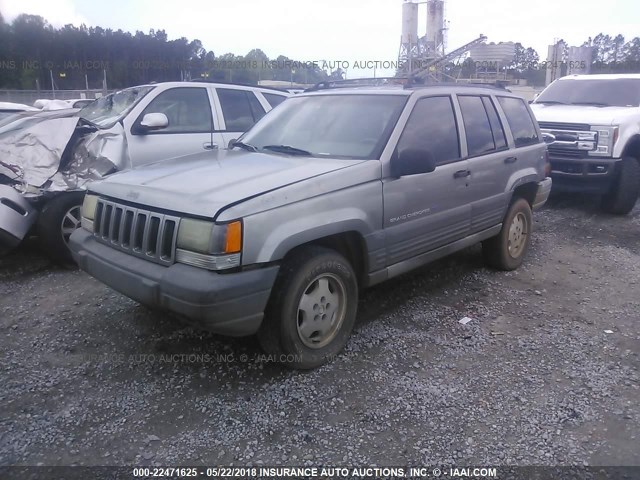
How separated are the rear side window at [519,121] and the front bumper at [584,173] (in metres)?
2.46

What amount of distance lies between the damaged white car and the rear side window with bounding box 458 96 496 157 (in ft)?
9.81

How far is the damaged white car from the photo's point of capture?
500 cm

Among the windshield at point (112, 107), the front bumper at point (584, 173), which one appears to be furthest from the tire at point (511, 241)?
the windshield at point (112, 107)

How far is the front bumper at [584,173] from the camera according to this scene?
24.5 feet

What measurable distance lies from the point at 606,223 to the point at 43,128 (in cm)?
721

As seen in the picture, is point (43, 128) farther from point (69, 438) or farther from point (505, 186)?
point (505, 186)

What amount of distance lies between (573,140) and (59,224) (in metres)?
6.84

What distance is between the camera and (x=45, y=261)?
17.8 feet

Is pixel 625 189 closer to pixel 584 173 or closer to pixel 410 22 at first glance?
pixel 584 173

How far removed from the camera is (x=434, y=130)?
13.7 ft

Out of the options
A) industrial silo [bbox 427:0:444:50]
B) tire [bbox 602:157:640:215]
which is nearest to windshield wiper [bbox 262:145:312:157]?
tire [bbox 602:157:640:215]

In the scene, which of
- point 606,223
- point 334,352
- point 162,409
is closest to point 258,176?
point 334,352

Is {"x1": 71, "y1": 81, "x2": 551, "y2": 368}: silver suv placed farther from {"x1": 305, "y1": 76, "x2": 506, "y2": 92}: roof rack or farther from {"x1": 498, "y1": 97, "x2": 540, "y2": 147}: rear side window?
{"x1": 498, "y1": 97, "x2": 540, "y2": 147}: rear side window

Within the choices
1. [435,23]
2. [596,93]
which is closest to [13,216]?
[596,93]
